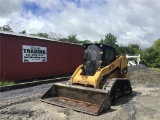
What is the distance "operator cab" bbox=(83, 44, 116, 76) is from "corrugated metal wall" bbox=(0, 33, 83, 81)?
5.71 m

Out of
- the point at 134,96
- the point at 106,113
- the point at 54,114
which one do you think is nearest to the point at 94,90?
the point at 106,113

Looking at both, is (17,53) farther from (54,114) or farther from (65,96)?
(54,114)

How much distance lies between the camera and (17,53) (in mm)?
14281

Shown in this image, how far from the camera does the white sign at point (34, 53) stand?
14.9 metres

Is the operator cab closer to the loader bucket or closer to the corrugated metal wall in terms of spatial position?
the loader bucket

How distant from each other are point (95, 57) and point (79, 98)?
1.81 meters

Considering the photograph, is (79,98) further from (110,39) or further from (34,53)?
(110,39)

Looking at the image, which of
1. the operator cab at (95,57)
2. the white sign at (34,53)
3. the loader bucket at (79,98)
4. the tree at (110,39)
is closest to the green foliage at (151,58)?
the tree at (110,39)

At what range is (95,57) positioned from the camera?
962 centimetres

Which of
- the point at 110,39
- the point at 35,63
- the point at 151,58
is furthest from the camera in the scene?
the point at 110,39

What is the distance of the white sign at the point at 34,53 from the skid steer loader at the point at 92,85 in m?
5.89

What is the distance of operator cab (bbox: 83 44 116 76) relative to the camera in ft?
31.2

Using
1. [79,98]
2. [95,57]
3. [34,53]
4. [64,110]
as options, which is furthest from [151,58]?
[64,110]

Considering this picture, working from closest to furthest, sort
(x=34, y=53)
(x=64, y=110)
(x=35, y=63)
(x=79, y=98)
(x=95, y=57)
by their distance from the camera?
(x=64, y=110)
(x=79, y=98)
(x=95, y=57)
(x=34, y=53)
(x=35, y=63)
